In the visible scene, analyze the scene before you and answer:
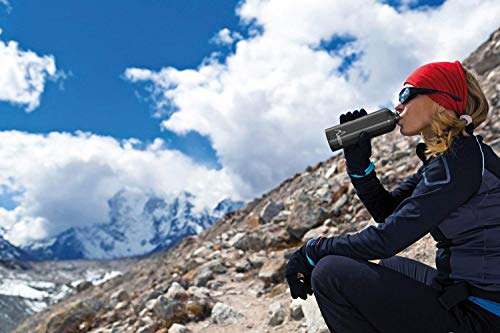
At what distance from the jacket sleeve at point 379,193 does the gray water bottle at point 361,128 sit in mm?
397

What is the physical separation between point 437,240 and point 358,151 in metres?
1.00

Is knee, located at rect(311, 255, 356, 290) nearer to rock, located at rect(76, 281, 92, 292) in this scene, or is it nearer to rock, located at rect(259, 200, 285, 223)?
rock, located at rect(259, 200, 285, 223)

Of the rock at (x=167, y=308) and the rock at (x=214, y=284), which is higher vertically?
the rock at (x=214, y=284)

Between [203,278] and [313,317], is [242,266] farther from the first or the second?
[313,317]

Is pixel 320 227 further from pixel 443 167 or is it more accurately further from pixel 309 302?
pixel 443 167

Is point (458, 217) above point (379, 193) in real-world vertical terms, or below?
below

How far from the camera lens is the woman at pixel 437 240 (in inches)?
104

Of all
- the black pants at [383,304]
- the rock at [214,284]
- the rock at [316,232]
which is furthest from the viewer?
the rock at [316,232]

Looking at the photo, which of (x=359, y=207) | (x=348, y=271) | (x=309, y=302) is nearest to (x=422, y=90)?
(x=348, y=271)

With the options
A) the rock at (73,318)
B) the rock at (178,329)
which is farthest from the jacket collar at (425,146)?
the rock at (73,318)

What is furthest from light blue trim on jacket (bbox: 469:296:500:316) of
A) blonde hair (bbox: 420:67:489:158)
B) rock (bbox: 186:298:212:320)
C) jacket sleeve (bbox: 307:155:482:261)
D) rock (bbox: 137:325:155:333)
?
rock (bbox: 137:325:155:333)

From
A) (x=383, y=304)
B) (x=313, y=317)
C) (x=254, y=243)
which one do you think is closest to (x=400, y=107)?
(x=383, y=304)

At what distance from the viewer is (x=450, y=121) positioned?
2904 millimetres

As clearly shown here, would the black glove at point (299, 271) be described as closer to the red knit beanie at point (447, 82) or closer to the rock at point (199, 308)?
the red knit beanie at point (447, 82)
